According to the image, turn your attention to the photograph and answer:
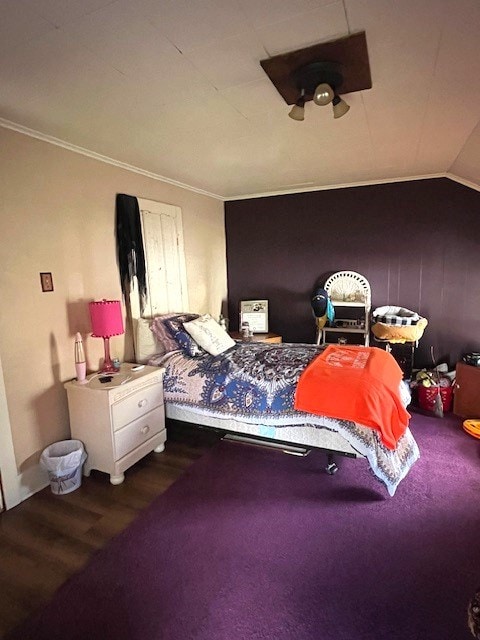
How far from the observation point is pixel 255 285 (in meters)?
4.78

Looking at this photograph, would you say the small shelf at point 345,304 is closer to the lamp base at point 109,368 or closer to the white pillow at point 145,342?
the white pillow at point 145,342

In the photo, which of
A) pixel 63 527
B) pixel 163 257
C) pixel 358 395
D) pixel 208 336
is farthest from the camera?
pixel 163 257

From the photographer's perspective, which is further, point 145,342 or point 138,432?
point 145,342

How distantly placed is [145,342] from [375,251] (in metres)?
2.85

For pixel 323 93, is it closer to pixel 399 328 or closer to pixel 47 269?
pixel 47 269

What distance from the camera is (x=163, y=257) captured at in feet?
11.8

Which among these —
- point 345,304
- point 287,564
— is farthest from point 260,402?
point 345,304

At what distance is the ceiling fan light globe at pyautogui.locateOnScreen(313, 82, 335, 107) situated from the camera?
5.42 ft

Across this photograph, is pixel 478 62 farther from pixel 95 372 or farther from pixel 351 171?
pixel 95 372

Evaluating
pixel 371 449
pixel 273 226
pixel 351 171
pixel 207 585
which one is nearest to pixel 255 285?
pixel 273 226

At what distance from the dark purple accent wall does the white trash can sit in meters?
3.02

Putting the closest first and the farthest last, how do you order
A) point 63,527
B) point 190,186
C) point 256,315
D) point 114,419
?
point 63,527
point 114,419
point 190,186
point 256,315

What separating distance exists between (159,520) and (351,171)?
3527 mm

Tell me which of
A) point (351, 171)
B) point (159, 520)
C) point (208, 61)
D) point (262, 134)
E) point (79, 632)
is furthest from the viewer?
point (351, 171)
